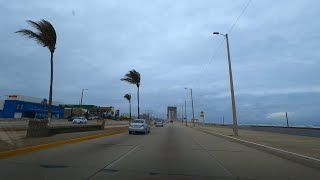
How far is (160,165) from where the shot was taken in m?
11.5

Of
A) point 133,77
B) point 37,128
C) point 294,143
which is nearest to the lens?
point 37,128

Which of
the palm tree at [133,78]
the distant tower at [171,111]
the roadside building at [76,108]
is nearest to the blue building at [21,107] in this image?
the roadside building at [76,108]

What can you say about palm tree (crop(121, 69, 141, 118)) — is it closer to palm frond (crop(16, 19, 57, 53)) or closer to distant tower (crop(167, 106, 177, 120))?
palm frond (crop(16, 19, 57, 53))

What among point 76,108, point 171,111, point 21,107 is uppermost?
point 171,111

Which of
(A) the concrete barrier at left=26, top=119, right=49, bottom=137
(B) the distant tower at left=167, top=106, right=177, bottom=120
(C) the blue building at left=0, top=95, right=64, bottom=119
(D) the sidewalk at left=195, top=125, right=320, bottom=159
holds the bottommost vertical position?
(D) the sidewalk at left=195, top=125, right=320, bottom=159

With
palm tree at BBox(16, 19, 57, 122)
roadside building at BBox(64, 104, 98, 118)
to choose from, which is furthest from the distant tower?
palm tree at BBox(16, 19, 57, 122)

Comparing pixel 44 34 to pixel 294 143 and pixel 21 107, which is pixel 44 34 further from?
pixel 21 107

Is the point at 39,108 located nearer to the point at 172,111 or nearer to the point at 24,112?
the point at 24,112

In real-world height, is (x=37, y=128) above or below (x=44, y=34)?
below

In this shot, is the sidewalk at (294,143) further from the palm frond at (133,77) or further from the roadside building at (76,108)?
the roadside building at (76,108)

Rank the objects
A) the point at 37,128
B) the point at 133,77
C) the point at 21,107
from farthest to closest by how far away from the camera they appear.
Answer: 1. the point at 21,107
2. the point at 133,77
3. the point at 37,128

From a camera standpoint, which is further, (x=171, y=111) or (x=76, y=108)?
(x=171, y=111)

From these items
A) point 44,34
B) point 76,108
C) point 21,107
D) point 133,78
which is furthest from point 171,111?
point 44,34

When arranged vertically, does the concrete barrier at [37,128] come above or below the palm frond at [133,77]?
below
